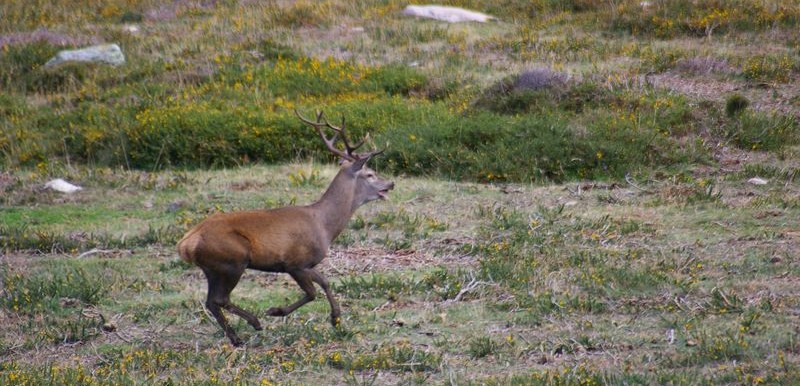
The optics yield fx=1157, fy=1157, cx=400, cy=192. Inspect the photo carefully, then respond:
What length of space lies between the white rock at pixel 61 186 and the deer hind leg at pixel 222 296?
683cm

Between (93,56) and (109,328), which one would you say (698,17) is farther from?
(109,328)

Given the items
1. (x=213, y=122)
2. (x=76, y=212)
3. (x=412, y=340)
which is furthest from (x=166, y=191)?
(x=412, y=340)

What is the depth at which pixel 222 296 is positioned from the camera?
8680 millimetres

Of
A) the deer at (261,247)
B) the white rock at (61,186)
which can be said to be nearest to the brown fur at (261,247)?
the deer at (261,247)

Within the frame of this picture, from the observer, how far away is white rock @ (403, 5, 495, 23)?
928 inches

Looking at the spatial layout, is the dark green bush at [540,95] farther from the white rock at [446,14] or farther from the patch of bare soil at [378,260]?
the patch of bare soil at [378,260]

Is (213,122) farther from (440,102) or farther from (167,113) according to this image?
(440,102)

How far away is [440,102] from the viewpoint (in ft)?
59.7

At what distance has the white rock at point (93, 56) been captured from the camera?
2077 cm

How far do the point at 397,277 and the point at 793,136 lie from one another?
793 cm

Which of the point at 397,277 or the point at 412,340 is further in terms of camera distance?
the point at 397,277

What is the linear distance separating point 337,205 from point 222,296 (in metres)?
1.51

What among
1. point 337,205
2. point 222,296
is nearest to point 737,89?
point 337,205

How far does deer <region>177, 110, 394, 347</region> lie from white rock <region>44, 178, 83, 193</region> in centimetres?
630
